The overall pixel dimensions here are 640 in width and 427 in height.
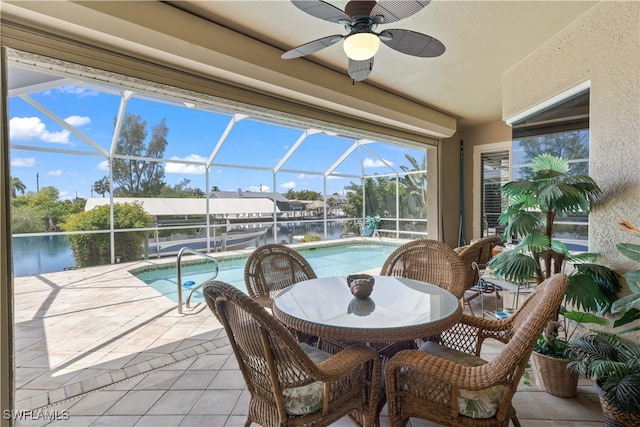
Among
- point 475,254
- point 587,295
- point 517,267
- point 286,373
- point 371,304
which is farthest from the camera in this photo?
point 475,254

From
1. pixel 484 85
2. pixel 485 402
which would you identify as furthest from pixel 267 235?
pixel 485 402

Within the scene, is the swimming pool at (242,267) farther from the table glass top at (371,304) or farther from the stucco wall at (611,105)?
the stucco wall at (611,105)

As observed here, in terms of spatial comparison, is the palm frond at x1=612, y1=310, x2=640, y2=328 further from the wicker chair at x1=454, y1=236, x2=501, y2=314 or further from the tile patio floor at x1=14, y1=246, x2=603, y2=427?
the wicker chair at x1=454, y1=236, x2=501, y2=314

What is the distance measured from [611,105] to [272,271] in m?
2.89

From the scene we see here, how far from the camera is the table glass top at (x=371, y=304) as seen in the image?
1582 millimetres

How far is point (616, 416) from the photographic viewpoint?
1613 mm

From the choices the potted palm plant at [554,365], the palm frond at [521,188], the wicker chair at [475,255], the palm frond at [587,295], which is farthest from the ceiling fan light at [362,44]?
the wicker chair at [475,255]


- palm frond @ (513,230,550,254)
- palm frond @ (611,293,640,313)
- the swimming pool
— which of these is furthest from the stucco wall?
the swimming pool

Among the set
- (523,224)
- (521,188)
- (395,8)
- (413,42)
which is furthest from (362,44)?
(523,224)

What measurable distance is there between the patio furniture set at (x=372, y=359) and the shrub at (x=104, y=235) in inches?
258

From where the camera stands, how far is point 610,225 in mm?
2150

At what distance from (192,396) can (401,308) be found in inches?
64.4

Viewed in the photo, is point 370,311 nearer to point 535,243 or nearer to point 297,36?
point 535,243

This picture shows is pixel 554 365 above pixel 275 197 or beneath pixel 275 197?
beneath
